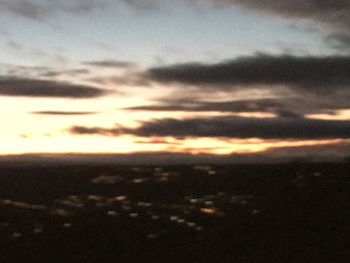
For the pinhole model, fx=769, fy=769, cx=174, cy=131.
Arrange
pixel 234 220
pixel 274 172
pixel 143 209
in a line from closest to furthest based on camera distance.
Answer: pixel 234 220, pixel 143 209, pixel 274 172

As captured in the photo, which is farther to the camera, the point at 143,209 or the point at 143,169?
Result: the point at 143,169

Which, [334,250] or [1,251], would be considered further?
[1,251]

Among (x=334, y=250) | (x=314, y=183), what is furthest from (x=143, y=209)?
(x=334, y=250)

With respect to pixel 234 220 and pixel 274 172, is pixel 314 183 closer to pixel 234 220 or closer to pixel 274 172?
pixel 274 172

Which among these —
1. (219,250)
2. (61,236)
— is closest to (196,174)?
(61,236)

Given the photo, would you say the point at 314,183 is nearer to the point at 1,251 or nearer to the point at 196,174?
the point at 196,174

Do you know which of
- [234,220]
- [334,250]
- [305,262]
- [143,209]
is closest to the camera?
[305,262]
